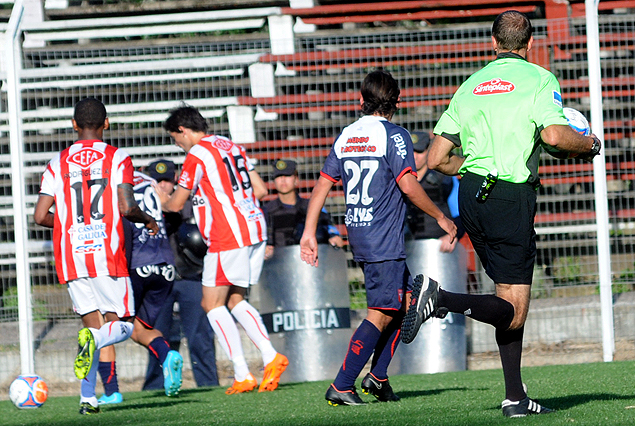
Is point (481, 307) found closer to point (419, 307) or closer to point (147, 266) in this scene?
point (419, 307)

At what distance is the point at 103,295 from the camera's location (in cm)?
613

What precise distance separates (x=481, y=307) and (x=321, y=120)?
5.43m

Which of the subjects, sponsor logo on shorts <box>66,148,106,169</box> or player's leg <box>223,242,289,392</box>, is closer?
sponsor logo on shorts <box>66,148,106,169</box>

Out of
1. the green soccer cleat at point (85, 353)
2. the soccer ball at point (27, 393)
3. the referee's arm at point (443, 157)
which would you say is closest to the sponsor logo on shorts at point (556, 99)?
the referee's arm at point (443, 157)

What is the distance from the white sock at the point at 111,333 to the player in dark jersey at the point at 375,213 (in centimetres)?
132

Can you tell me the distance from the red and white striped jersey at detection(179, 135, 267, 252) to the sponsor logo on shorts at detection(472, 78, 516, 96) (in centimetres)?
328

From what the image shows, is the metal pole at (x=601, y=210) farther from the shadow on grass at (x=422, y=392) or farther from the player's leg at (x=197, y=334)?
the player's leg at (x=197, y=334)

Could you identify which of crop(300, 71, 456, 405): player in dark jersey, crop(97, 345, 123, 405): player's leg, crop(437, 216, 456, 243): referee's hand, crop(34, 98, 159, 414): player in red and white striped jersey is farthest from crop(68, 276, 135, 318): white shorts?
crop(437, 216, 456, 243): referee's hand

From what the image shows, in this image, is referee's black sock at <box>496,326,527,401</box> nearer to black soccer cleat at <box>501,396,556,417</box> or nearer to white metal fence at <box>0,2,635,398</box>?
black soccer cleat at <box>501,396,556,417</box>

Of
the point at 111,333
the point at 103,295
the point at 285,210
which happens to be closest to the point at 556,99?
the point at 111,333

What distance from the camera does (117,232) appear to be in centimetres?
618

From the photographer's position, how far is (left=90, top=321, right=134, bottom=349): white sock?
5570 millimetres

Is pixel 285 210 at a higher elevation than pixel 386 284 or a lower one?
higher

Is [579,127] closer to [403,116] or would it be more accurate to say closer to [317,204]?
[317,204]
